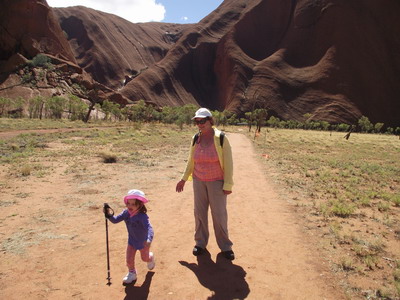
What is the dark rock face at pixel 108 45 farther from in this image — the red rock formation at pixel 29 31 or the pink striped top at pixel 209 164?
the pink striped top at pixel 209 164

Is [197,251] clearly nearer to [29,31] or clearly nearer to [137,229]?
[137,229]

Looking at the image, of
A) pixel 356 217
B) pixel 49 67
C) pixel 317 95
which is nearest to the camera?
pixel 356 217

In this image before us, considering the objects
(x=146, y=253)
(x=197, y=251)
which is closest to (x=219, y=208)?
(x=197, y=251)

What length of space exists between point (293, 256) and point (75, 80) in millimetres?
84936

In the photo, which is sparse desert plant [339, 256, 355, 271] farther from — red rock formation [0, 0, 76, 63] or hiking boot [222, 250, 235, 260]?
red rock formation [0, 0, 76, 63]

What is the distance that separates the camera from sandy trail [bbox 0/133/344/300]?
4.04 m

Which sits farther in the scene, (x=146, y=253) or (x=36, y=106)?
(x=36, y=106)

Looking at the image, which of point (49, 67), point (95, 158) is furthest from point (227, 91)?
point (95, 158)

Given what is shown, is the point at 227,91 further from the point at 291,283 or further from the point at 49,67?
the point at 291,283

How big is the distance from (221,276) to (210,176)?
4.58 feet

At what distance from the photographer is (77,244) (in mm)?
5359

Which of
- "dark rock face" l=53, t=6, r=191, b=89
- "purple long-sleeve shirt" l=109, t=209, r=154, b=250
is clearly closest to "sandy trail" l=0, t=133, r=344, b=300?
"purple long-sleeve shirt" l=109, t=209, r=154, b=250

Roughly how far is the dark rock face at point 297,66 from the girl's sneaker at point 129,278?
→ 280ft

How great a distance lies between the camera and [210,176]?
4.68 m
